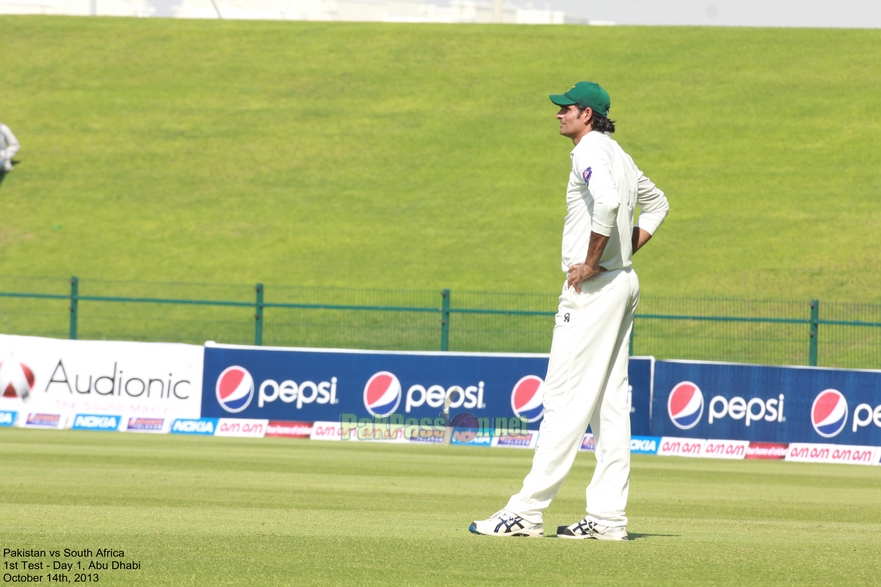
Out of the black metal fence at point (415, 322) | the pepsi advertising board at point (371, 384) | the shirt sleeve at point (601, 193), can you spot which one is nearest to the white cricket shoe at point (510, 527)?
the shirt sleeve at point (601, 193)

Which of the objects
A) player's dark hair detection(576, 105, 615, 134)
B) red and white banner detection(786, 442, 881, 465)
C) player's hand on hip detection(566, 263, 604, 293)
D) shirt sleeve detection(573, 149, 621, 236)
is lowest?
red and white banner detection(786, 442, 881, 465)

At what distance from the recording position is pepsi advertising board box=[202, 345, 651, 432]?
63.6 feet

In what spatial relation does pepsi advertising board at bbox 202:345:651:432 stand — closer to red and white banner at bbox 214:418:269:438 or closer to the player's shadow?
red and white banner at bbox 214:418:269:438

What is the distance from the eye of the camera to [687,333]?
1106 inches

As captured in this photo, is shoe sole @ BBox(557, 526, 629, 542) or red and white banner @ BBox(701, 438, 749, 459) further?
red and white banner @ BBox(701, 438, 749, 459)

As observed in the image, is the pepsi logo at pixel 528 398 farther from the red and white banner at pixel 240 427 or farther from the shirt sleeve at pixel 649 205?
the shirt sleeve at pixel 649 205

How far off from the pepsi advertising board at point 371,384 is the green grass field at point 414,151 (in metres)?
12.7

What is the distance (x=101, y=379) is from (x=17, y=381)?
139 centimetres

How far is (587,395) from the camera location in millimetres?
6109

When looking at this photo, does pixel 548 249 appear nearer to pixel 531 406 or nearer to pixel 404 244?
pixel 404 244

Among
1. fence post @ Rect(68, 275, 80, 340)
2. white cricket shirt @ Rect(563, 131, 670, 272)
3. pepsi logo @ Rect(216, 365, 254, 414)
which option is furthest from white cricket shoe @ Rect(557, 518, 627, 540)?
fence post @ Rect(68, 275, 80, 340)

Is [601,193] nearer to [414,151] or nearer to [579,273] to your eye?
[579,273]

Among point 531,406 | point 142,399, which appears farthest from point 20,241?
point 531,406

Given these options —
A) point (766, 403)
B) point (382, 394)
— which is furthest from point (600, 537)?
point (382, 394)
